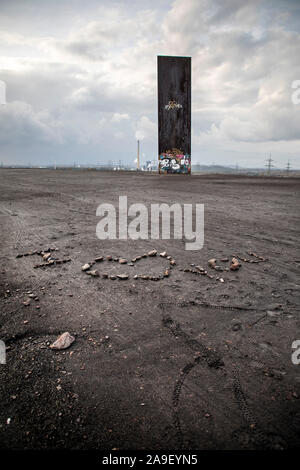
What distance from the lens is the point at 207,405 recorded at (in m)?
1.60

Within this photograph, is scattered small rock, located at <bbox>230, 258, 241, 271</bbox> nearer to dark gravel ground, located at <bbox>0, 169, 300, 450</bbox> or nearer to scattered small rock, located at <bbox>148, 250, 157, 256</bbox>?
dark gravel ground, located at <bbox>0, 169, 300, 450</bbox>

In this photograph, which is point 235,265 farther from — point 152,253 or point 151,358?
point 151,358

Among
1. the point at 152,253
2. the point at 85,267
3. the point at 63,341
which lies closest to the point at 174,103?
the point at 152,253

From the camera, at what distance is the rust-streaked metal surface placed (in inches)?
973

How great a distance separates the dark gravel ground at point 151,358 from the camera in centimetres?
146

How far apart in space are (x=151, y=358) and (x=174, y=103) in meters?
26.8

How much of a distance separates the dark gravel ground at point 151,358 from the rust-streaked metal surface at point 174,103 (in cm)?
2384

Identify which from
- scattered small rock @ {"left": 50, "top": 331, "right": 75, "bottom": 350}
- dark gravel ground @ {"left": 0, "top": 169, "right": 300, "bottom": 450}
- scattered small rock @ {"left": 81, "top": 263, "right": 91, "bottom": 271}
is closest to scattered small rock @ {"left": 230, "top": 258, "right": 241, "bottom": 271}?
dark gravel ground @ {"left": 0, "top": 169, "right": 300, "bottom": 450}

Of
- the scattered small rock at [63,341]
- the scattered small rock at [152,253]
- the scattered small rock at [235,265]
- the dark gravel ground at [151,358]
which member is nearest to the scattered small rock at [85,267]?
the dark gravel ground at [151,358]

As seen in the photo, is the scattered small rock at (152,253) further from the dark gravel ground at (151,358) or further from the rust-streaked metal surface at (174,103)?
the rust-streaked metal surface at (174,103)

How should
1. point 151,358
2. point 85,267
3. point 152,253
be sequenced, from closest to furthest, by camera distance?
point 151,358
point 85,267
point 152,253

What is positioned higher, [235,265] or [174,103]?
[174,103]

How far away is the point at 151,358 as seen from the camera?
1.98 metres

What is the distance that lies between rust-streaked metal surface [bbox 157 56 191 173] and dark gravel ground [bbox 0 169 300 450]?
Result: 23842mm
